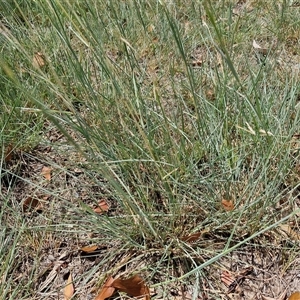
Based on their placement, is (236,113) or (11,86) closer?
(236,113)

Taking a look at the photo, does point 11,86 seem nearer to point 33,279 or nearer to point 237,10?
point 33,279

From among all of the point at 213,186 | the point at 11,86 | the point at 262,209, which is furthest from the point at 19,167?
the point at 262,209

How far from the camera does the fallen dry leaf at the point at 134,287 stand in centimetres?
102

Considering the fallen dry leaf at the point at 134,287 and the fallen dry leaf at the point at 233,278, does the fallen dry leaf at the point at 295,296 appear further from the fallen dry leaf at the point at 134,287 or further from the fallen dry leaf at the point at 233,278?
the fallen dry leaf at the point at 134,287

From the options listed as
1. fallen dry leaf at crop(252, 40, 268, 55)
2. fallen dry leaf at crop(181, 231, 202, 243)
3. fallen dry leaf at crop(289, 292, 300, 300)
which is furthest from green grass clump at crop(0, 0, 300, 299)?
fallen dry leaf at crop(252, 40, 268, 55)

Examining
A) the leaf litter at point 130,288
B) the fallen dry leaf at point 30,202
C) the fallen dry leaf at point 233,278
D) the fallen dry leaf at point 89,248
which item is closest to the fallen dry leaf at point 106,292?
the leaf litter at point 130,288

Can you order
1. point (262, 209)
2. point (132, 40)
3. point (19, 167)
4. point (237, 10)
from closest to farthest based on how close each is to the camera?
1. point (262, 209)
2. point (19, 167)
3. point (132, 40)
4. point (237, 10)

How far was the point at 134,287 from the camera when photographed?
103 cm

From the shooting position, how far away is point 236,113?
1.23m

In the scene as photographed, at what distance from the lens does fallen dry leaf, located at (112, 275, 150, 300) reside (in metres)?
1.02

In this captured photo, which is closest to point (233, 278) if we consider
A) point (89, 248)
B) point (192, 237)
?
point (192, 237)

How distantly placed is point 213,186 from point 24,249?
1.91ft

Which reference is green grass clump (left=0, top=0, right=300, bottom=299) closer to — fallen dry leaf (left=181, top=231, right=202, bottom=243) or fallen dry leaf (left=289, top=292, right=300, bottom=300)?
fallen dry leaf (left=181, top=231, right=202, bottom=243)

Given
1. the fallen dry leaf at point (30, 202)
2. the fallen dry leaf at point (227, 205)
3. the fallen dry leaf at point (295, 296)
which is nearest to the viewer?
the fallen dry leaf at point (295, 296)
